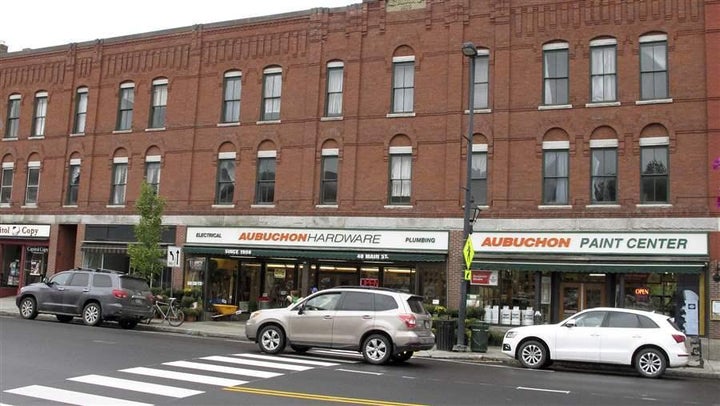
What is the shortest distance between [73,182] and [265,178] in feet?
33.9

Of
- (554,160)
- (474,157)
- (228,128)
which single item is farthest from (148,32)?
(554,160)

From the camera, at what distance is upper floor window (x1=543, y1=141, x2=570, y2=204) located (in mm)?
22619

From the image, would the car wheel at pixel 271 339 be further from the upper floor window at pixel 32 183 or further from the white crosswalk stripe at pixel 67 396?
the upper floor window at pixel 32 183

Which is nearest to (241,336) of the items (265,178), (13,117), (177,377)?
(265,178)

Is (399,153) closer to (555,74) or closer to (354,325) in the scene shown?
(555,74)

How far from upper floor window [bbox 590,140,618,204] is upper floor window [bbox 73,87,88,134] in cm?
2260

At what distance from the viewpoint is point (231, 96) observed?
2808 centimetres

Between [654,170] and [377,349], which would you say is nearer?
[377,349]

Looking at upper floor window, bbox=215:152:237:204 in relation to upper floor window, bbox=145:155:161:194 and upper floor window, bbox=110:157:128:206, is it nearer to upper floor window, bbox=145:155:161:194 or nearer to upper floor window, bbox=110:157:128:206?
upper floor window, bbox=145:155:161:194

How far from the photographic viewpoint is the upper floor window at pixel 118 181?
29.7 metres

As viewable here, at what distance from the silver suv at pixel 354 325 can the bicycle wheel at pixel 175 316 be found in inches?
Result: 299

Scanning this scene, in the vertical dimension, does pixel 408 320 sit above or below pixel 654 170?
below

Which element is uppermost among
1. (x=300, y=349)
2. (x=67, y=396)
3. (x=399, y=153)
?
(x=399, y=153)

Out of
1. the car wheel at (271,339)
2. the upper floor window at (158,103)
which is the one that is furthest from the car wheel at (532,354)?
the upper floor window at (158,103)
